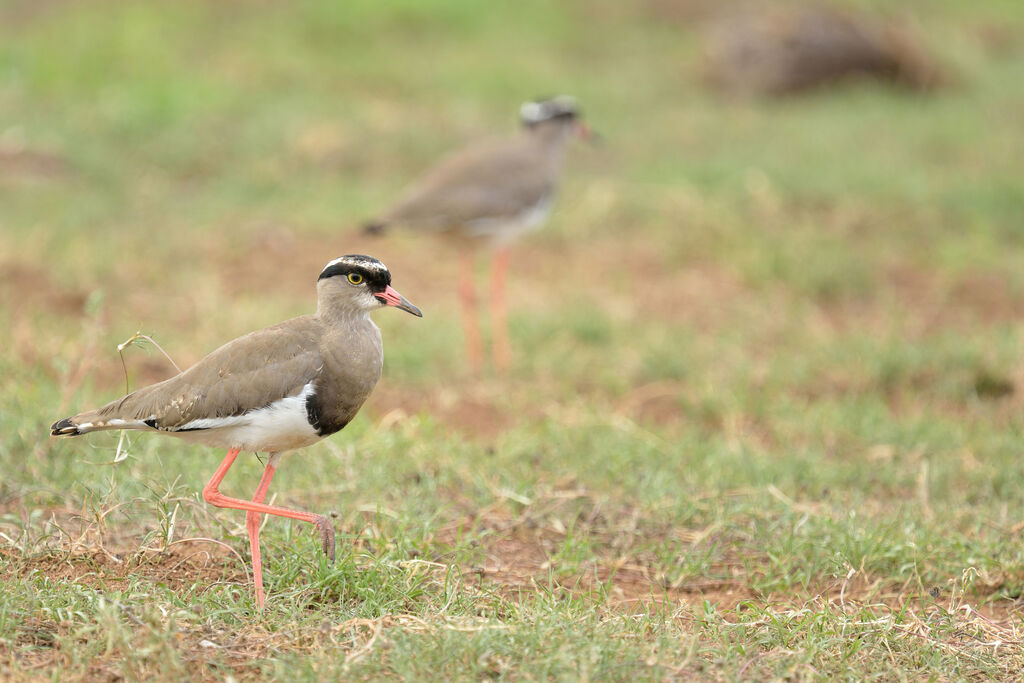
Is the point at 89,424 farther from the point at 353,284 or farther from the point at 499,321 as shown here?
the point at 499,321

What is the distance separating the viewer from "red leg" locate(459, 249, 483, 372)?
7758 mm

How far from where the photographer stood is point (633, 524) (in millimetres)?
5023

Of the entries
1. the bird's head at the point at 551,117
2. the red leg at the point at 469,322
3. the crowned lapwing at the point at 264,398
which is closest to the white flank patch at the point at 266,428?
the crowned lapwing at the point at 264,398

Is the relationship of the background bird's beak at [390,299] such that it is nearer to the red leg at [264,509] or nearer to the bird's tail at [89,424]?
the red leg at [264,509]

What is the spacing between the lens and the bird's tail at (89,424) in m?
4.13

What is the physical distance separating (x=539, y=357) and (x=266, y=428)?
3.85 metres

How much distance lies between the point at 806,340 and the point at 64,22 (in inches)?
375

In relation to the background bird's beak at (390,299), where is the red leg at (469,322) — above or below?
below

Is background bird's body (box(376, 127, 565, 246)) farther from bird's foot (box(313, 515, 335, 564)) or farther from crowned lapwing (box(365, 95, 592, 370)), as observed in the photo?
bird's foot (box(313, 515, 335, 564))

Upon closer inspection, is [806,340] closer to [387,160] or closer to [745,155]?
[745,155]

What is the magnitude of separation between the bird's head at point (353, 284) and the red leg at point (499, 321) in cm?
334

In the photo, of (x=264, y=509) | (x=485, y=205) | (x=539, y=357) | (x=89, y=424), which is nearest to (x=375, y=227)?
(x=485, y=205)

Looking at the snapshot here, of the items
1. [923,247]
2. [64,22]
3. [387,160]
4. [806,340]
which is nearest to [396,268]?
[387,160]

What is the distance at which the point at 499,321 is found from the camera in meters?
8.06
